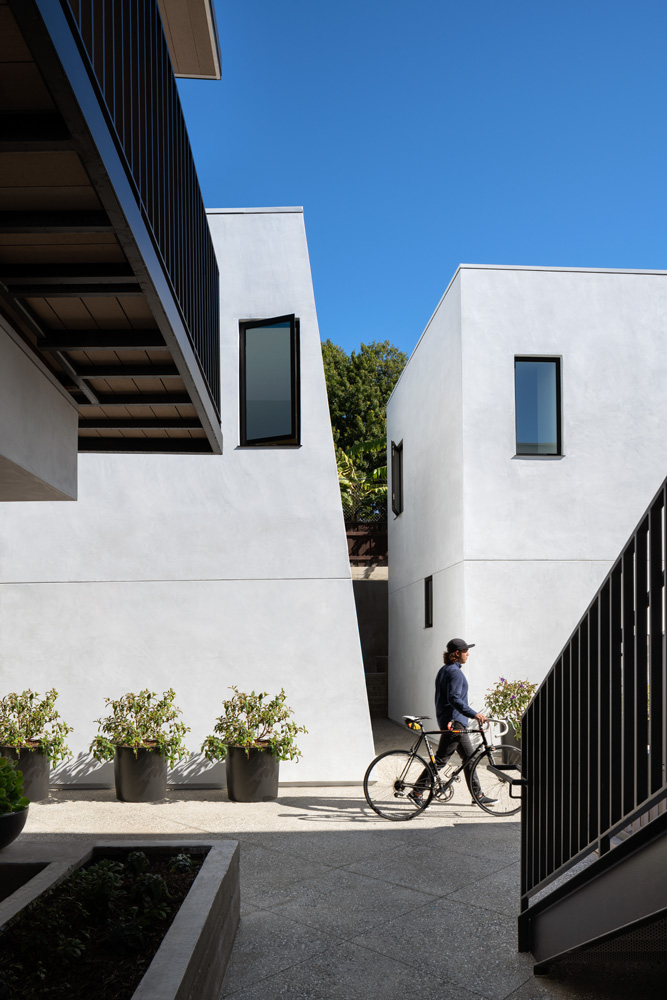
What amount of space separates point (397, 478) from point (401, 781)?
10.0m

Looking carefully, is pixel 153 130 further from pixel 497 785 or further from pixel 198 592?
pixel 497 785

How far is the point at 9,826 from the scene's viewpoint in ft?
15.9

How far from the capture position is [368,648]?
1916 cm

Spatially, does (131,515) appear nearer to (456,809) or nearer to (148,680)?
(148,680)

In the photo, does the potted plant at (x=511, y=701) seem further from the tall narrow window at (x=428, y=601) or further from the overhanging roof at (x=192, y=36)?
the overhanging roof at (x=192, y=36)

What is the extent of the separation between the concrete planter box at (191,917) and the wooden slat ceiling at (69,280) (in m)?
2.89

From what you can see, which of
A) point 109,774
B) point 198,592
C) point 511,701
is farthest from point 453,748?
point 109,774

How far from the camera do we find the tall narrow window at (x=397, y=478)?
17.3m

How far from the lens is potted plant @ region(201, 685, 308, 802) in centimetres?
928

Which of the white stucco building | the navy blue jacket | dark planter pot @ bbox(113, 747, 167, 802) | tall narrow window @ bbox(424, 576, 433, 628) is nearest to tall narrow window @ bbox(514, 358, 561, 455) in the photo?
the white stucco building

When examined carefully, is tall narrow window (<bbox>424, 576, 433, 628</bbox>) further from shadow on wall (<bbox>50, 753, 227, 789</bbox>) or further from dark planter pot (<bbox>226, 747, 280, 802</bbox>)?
dark planter pot (<bbox>226, 747, 280, 802</bbox>)

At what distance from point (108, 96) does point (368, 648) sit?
56.3 feet

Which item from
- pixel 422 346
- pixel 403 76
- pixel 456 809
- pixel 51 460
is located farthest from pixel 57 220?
pixel 403 76

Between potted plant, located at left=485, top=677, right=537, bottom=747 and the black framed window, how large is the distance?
4.53 meters
